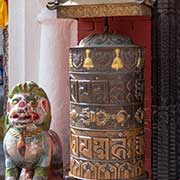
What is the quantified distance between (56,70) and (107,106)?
916mm

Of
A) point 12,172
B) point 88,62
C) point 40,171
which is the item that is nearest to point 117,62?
point 88,62

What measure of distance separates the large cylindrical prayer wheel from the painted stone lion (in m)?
0.22

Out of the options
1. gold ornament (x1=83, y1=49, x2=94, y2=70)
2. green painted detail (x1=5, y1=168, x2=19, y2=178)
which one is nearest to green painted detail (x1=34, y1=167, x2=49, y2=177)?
green painted detail (x1=5, y1=168, x2=19, y2=178)

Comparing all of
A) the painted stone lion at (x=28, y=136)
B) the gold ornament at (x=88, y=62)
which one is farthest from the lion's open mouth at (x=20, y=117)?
the gold ornament at (x=88, y=62)

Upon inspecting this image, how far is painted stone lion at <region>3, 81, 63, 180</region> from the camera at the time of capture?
3352mm

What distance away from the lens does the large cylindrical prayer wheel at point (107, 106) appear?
3227 millimetres

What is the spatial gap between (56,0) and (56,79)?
785 mm

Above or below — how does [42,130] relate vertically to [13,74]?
below

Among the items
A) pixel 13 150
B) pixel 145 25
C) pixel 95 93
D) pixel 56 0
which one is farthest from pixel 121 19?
pixel 13 150

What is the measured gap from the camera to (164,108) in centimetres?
345

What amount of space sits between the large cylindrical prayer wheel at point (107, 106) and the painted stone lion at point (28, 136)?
0.71 feet

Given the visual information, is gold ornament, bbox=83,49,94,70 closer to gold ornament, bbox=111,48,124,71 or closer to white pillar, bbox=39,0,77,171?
gold ornament, bbox=111,48,124,71

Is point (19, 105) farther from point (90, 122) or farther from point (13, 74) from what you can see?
point (13, 74)

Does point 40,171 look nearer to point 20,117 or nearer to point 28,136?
point 28,136
